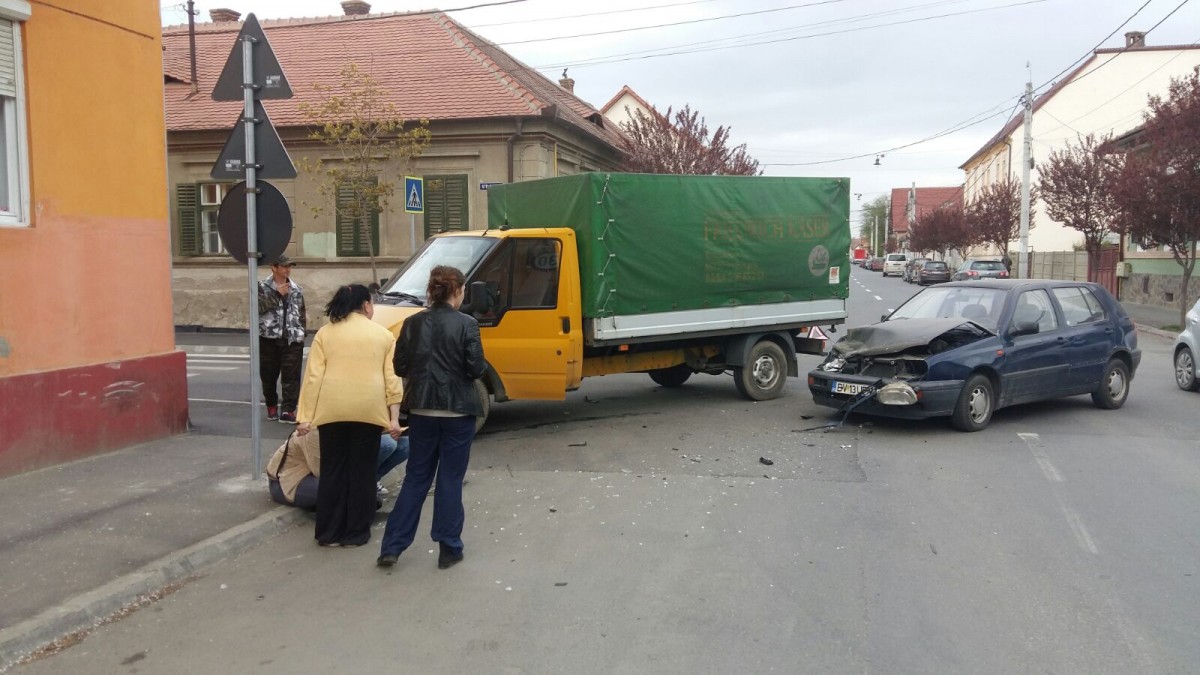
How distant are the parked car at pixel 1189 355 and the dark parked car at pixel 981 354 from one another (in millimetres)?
1909

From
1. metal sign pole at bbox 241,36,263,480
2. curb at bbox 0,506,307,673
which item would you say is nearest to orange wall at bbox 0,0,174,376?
metal sign pole at bbox 241,36,263,480

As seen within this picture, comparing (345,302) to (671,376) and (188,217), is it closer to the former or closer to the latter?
(671,376)

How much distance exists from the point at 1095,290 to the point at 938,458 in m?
4.24

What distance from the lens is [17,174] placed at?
7441 millimetres

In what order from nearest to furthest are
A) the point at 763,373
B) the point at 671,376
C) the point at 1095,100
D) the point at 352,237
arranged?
the point at 763,373
the point at 671,376
the point at 352,237
the point at 1095,100

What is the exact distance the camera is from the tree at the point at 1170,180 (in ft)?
70.9

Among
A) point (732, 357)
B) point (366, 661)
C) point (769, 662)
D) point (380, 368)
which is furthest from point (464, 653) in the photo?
point (732, 357)

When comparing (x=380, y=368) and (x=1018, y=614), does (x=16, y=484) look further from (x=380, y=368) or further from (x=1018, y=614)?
(x=1018, y=614)

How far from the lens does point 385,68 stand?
24.2 meters

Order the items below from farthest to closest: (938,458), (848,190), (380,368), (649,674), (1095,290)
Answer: (848,190) < (1095,290) < (938,458) < (380,368) < (649,674)

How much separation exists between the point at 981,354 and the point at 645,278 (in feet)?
11.6

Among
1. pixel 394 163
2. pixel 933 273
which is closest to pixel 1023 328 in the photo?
pixel 394 163

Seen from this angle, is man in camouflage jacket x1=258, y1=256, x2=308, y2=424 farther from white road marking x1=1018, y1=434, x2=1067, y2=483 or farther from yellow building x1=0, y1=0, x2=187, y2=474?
white road marking x1=1018, y1=434, x2=1067, y2=483

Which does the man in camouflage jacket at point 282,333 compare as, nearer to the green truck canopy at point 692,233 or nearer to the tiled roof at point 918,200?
the green truck canopy at point 692,233
